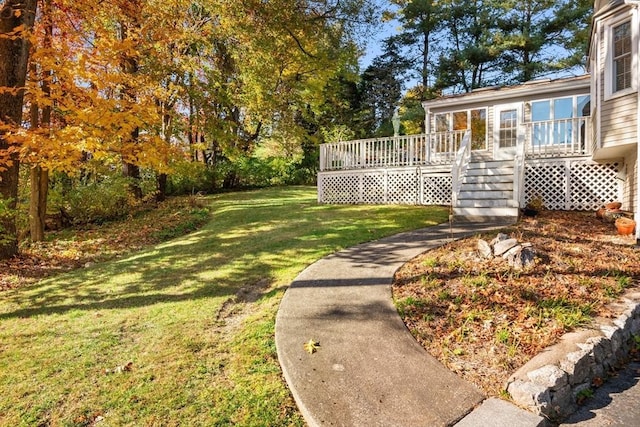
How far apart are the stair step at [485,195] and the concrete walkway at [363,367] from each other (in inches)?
217

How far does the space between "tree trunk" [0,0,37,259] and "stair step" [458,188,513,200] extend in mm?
10080

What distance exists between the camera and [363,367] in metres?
3.18

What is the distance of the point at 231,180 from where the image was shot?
2202 centimetres

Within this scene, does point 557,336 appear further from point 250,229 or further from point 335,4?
point 335,4

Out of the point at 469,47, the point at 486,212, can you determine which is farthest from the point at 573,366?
the point at 469,47

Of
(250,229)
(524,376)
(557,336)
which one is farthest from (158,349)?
(250,229)

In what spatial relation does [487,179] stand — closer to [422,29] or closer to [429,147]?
[429,147]

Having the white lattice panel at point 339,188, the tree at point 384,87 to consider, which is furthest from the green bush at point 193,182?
the tree at point 384,87

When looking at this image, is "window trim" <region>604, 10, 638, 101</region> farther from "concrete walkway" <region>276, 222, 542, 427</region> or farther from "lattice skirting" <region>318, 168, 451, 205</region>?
"concrete walkway" <region>276, 222, 542, 427</region>

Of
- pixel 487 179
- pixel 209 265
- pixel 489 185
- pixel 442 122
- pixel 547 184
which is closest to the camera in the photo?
pixel 209 265

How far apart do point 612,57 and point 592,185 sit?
3.45 metres

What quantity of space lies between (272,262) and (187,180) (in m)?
14.2

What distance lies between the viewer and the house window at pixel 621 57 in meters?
8.02

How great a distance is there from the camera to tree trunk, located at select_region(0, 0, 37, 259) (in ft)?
23.3
